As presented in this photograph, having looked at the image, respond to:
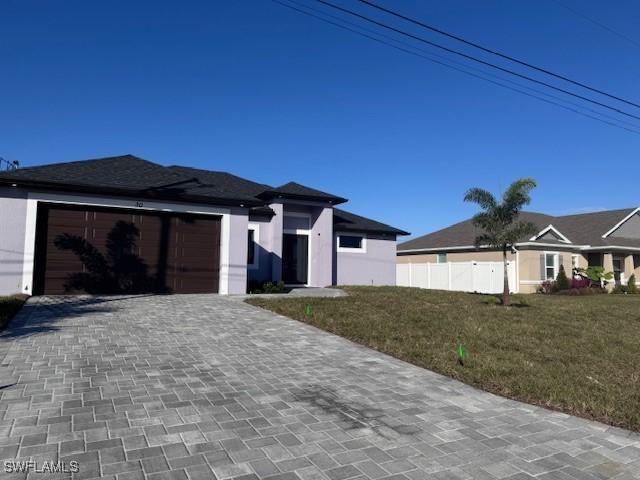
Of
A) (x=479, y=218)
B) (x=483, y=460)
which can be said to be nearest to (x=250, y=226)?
(x=479, y=218)

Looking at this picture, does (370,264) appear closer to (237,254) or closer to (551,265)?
(237,254)

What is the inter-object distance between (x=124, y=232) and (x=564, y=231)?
98.9ft

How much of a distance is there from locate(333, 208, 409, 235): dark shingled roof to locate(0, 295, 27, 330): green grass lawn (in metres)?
13.0

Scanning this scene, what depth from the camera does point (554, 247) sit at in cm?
2714

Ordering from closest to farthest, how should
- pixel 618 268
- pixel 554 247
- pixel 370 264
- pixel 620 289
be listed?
pixel 370 264
pixel 554 247
pixel 620 289
pixel 618 268

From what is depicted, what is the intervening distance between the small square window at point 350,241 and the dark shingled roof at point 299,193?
8.30 ft

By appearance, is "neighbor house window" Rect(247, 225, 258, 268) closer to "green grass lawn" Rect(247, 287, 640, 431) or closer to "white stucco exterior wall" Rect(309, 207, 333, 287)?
"white stucco exterior wall" Rect(309, 207, 333, 287)

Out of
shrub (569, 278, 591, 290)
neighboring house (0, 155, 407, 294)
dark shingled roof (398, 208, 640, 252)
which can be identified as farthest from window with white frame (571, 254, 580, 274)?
neighboring house (0, 155, 407, 294)

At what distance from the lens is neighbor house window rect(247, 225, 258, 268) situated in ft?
60.9

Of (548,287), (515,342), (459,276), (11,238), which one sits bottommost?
(515,342)

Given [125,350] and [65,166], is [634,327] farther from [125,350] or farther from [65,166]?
[65,166]

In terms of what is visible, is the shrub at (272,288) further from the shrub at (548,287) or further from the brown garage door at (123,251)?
the shrub at (548,287)

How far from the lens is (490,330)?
1028 cm
